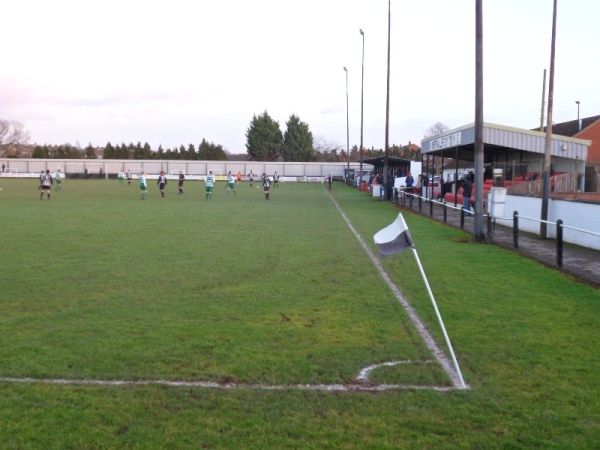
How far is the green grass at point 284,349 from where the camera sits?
510 cm

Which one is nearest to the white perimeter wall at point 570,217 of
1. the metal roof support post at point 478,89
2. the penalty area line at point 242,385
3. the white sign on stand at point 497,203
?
the white sign on stand at point 497,203

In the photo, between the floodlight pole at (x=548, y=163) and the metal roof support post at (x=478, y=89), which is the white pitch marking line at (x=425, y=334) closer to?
the metal roof support post at (x=478, y=89)

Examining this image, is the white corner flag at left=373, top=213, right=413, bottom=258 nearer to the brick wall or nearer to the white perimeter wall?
the white perimeter wall

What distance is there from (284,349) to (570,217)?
14.0 meters

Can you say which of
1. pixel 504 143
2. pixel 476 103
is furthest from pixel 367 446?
pixel 504 143

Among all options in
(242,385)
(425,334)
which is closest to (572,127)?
(425,334)

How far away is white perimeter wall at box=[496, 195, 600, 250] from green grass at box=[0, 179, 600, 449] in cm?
355

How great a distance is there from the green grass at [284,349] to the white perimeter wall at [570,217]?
11.7 feet

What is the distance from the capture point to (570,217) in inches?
742

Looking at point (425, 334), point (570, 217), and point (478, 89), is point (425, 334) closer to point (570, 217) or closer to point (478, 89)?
point (570, 217)

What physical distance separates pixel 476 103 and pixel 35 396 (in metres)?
16.7

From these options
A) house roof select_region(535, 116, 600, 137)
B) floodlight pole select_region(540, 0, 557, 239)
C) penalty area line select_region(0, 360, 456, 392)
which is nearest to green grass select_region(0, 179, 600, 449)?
penalty area line select_region(0, 360, 456, 392)

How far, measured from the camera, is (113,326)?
322 inches

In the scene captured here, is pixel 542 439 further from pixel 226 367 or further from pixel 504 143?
pixel 504 143
